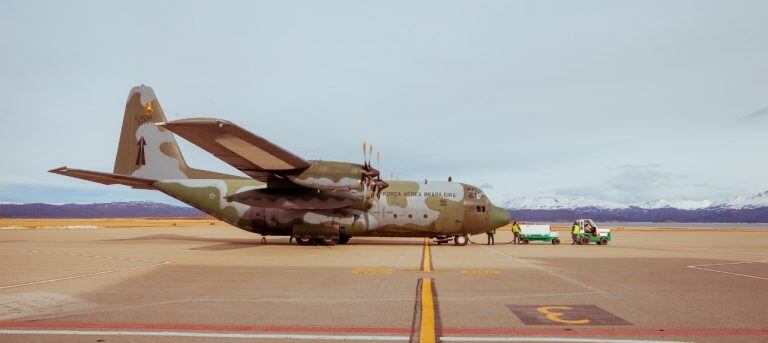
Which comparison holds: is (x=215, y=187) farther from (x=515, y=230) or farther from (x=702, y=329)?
(x=702, y=329)

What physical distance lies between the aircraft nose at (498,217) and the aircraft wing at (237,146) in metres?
11.4

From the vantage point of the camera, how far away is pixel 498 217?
95.2 ft

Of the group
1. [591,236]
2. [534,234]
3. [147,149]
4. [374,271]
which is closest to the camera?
[374,271]

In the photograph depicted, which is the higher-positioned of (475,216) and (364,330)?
(475,216)

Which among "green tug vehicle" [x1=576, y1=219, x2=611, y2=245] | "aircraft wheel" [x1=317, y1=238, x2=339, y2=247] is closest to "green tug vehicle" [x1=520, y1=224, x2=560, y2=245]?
"green tug vehicle" [x1=576, y1=219, x2=611, y2=245]

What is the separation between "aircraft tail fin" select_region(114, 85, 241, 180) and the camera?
29.7 meters

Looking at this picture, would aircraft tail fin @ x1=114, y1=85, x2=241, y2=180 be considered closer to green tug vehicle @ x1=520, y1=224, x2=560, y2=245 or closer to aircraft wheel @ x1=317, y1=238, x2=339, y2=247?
aircraft wheel @ x1=317, y1=238, x2=339, y2=247

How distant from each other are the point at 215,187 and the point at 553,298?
23.4 metres

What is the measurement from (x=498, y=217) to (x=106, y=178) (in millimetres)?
22002

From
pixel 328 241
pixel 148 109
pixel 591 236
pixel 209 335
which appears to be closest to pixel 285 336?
pixel 209 335

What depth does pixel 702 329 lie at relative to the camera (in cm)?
655

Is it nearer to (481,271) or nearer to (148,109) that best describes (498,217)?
(481,271)

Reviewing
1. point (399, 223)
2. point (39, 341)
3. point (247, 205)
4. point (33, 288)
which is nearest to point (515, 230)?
point (399, 223)

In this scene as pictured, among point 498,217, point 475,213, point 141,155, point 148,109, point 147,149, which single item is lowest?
point 498,217
